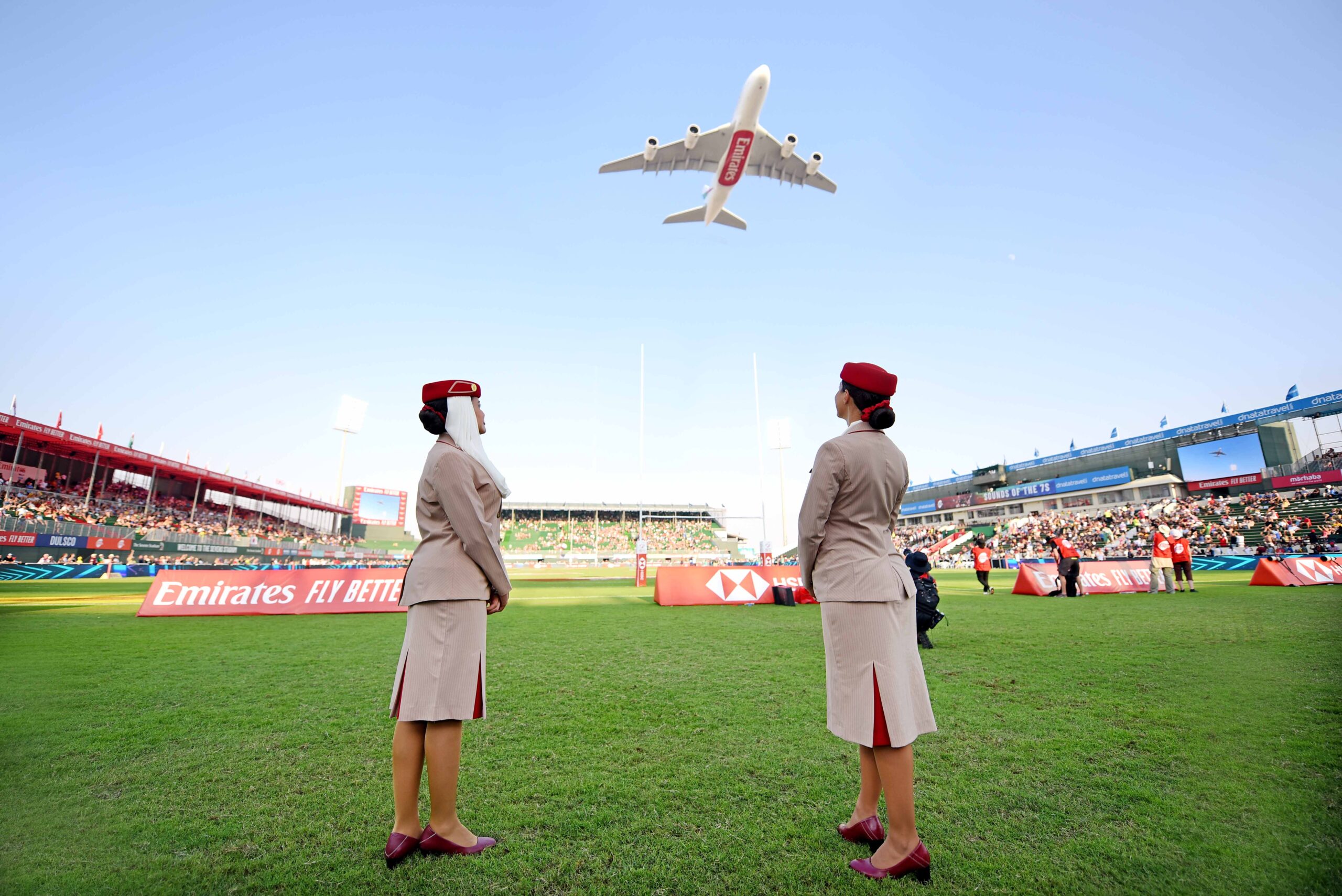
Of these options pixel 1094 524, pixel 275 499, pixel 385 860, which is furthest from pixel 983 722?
pixel 275 499

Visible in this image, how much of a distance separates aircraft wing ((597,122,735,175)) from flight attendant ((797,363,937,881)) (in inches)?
1050

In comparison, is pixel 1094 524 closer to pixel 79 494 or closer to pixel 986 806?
pixel 986 806

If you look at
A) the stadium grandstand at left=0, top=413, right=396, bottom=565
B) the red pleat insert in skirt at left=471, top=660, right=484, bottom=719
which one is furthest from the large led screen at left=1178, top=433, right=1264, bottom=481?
the stadium grandstand at left=0, top=413, right=396, bottom=565

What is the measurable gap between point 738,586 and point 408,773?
→ 13535 millimetres

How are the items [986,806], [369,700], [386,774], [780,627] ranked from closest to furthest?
[986,806], [386,774], [369,700], [780,627]

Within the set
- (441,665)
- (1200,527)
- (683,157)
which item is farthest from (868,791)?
(1200,527)

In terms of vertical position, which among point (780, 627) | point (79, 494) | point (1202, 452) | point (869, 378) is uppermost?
point (1202, 452)

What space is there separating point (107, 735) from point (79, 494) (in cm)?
4240

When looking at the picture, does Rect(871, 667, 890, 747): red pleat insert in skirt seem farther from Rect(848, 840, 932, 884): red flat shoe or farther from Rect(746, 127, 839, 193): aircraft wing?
Rect(746, 127, 839, 193): aircraft wing

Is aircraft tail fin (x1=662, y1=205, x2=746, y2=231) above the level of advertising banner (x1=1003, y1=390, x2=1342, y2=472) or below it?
above

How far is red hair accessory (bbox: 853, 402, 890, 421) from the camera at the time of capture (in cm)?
267

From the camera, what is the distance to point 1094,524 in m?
40.6

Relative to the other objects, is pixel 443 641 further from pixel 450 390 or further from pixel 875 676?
pixel 875 676

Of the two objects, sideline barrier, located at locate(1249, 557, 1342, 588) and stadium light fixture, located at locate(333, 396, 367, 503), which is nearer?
sideline barrier, located at locate(1249, 557, 1342, 588)
